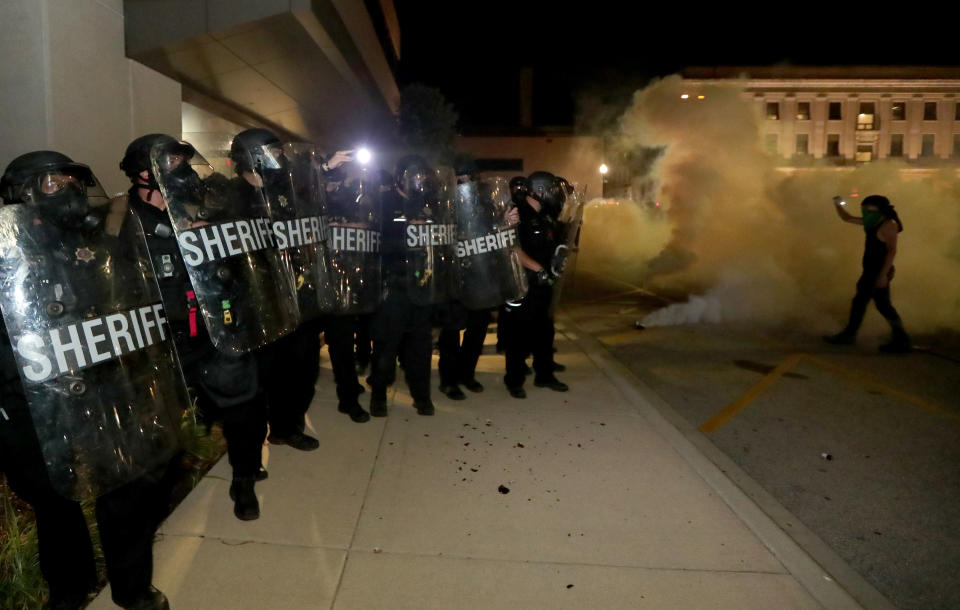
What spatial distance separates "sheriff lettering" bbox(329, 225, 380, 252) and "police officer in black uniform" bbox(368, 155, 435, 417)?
127mm

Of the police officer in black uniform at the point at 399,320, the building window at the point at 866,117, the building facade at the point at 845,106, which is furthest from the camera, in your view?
the building window at the point at 866,117

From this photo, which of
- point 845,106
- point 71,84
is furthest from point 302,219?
point 845,106

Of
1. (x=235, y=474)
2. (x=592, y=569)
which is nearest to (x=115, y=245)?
(x=235, y=474)

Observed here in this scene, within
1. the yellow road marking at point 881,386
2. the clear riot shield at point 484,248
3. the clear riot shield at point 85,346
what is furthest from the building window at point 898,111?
the clear riot shield at point 85,346

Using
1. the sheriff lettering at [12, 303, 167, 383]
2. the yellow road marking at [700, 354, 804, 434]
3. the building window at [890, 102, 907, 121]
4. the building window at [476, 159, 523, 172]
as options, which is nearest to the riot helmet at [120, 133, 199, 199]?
the sheriff lettering at [12, 303, 167, 383]

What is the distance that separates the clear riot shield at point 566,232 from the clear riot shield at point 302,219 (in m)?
1.99

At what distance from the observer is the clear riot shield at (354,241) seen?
4238mm

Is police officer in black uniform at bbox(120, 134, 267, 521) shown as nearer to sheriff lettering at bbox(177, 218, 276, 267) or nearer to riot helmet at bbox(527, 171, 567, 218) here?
sheriff lettering at bbox(177, 218, 276, 267)

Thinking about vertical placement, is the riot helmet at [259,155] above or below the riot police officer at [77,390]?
above

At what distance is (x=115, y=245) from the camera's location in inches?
88.0

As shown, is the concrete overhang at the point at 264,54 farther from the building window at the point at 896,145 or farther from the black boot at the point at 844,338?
the building window at the point at 896,145

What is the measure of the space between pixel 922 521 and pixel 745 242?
1098 centimetres

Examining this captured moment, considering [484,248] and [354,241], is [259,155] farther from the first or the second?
[484,248]

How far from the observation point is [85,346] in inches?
80.7
